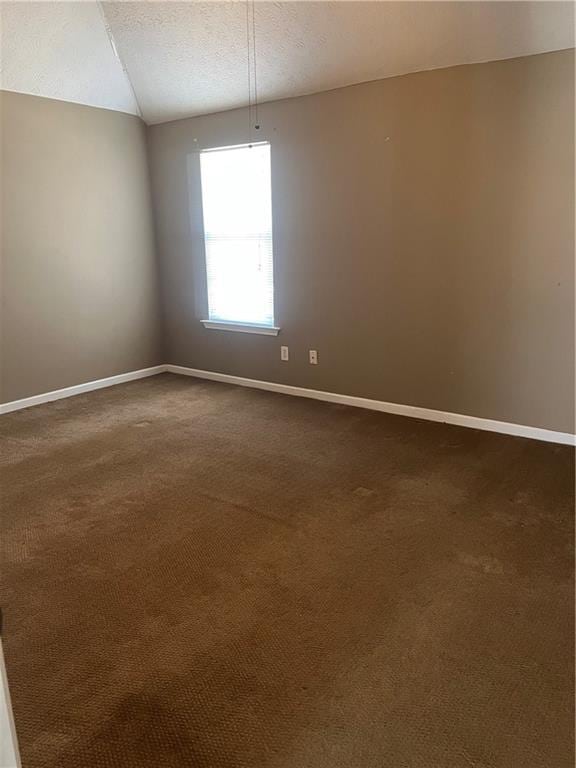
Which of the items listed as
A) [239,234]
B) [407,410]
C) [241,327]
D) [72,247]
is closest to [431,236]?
[407,410]

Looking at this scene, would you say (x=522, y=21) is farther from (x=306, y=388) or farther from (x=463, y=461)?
(x=306, y=388)

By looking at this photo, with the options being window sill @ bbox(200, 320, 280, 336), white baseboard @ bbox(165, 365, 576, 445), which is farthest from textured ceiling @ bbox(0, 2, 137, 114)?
white baseboard @ bbox(165, 365, 576, 445)

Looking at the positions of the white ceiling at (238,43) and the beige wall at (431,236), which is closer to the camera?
the white ceiling at (238,43)

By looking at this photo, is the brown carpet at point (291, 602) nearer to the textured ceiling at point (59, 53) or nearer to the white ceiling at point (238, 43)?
the white ceiling at point (238, 43)

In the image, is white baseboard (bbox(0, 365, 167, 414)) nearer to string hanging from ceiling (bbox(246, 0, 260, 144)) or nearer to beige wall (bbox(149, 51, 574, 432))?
beige wall (bbox(149, 51, 574, 432))

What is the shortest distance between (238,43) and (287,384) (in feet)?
8.13

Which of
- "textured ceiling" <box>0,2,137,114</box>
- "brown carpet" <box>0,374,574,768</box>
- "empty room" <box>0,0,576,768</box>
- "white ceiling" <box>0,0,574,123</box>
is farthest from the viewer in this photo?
"textured ceiling" <box>0,2,137,114</box>

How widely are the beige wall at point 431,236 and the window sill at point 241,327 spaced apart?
0.26 ft

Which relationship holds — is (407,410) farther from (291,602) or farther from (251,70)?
(251,70)

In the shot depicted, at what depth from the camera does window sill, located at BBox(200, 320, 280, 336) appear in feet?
15.3

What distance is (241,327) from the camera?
4.84 metres

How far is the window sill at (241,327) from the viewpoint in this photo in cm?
465

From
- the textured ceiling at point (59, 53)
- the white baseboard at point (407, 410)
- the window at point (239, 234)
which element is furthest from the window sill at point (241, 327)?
the textured ceiling at point (59, 53)

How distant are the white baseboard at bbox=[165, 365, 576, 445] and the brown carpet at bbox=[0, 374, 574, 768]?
0.42ft
